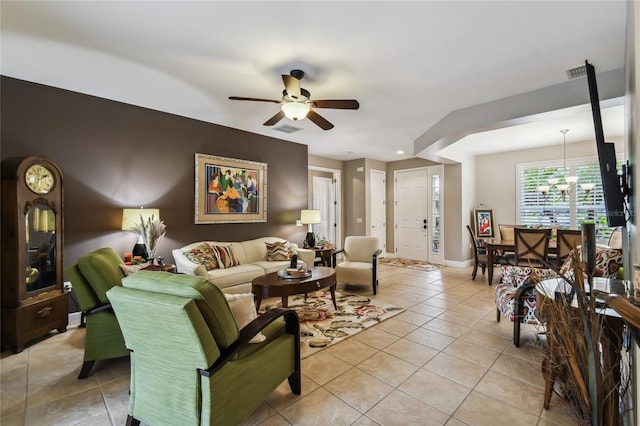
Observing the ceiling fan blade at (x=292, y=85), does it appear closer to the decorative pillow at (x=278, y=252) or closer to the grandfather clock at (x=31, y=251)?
the grandfather clock at (x=31, y=251)

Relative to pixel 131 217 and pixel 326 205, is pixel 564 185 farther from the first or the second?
pixel 131 217

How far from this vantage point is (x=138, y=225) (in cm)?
357

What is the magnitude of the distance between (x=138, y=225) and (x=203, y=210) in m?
1.14

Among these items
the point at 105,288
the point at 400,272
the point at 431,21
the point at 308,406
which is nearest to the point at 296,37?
the point at 431,21

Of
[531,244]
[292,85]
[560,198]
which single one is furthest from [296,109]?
[560,198]

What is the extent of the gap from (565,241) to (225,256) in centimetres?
500

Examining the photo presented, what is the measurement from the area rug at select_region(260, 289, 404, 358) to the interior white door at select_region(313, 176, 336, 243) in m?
3.20

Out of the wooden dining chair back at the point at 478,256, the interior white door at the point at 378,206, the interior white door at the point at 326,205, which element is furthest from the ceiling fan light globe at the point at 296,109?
the interior white door at the point at 378,206

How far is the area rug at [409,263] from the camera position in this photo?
21.8ft

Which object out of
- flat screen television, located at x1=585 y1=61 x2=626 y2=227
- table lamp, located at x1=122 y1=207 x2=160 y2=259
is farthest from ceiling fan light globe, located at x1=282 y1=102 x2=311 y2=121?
flat screen television, located at x1=585 y1=61 x2=626 y2=227

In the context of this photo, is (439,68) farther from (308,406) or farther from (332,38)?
(308,406)

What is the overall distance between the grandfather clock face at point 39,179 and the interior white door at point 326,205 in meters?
5.27

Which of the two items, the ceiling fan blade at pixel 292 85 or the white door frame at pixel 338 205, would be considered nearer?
the ceiling fan blade at pixel 292 85

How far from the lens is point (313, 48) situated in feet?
8.42
